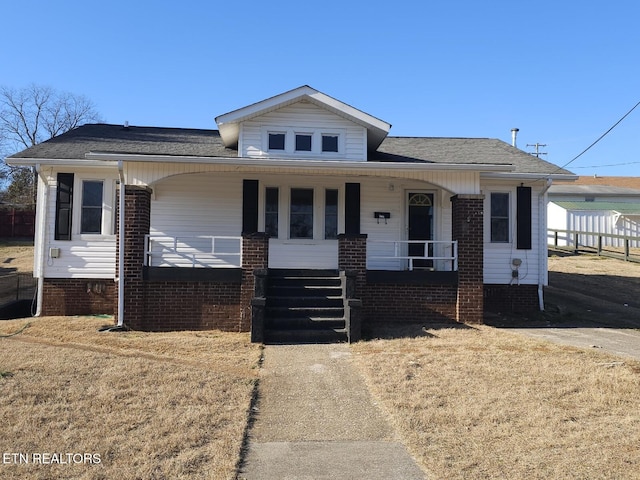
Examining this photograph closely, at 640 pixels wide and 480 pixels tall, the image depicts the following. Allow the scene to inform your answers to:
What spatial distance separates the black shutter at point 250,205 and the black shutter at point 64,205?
160 inches

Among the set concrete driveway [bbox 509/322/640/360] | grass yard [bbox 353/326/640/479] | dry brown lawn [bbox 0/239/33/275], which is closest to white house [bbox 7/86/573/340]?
concrete driveway [bbox 509/322/640/360]

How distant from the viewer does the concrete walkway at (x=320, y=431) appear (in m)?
3.98

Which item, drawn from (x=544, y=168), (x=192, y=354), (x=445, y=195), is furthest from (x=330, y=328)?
(x=544, y=168)

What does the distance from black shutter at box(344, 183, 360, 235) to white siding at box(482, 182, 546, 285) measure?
3.22 meters

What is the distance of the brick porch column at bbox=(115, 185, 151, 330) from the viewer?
9750 mm

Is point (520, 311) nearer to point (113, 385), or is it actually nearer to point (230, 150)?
point (230, 150)

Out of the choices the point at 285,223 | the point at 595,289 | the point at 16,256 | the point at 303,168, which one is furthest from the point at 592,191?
the point at 16,256

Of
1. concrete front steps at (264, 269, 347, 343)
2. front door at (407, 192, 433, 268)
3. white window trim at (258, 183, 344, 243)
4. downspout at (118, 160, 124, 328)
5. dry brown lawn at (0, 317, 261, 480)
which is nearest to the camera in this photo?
dry brown lawn at (0, 317, 261, 480)

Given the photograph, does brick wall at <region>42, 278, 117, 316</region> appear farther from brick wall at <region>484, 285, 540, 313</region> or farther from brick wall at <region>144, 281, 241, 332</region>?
brick wall at <region>484, 285, 540, 313</region>

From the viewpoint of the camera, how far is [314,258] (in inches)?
474

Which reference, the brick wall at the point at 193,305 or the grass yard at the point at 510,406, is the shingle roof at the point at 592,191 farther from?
the brick wall at the point at 193,305

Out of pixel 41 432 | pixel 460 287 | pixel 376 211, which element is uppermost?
pixel 376 211

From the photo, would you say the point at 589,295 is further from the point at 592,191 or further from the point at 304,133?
the point at 592,191

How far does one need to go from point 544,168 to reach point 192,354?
963 cm
